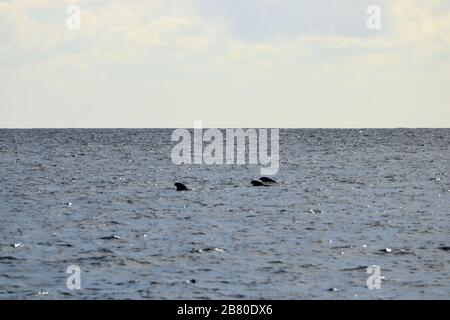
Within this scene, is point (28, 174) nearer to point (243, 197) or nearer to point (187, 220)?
point (243, 197)

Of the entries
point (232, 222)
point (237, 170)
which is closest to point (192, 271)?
point (232, 222)

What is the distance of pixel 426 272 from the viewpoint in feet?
112

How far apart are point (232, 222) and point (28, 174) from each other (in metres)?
50.8

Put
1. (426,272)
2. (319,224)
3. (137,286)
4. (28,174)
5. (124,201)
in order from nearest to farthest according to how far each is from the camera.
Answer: (137,286), (426,272), (319,224), (124,201), (28,174)

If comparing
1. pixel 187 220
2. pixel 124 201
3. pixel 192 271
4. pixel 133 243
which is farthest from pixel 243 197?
pixel 192 271

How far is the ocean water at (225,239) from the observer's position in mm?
31531

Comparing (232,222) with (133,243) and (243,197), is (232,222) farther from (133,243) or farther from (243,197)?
(243,197)

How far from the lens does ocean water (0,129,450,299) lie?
1241 inches

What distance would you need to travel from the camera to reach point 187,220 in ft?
169

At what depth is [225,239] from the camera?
43062 millimetres

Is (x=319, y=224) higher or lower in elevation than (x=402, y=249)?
higher
